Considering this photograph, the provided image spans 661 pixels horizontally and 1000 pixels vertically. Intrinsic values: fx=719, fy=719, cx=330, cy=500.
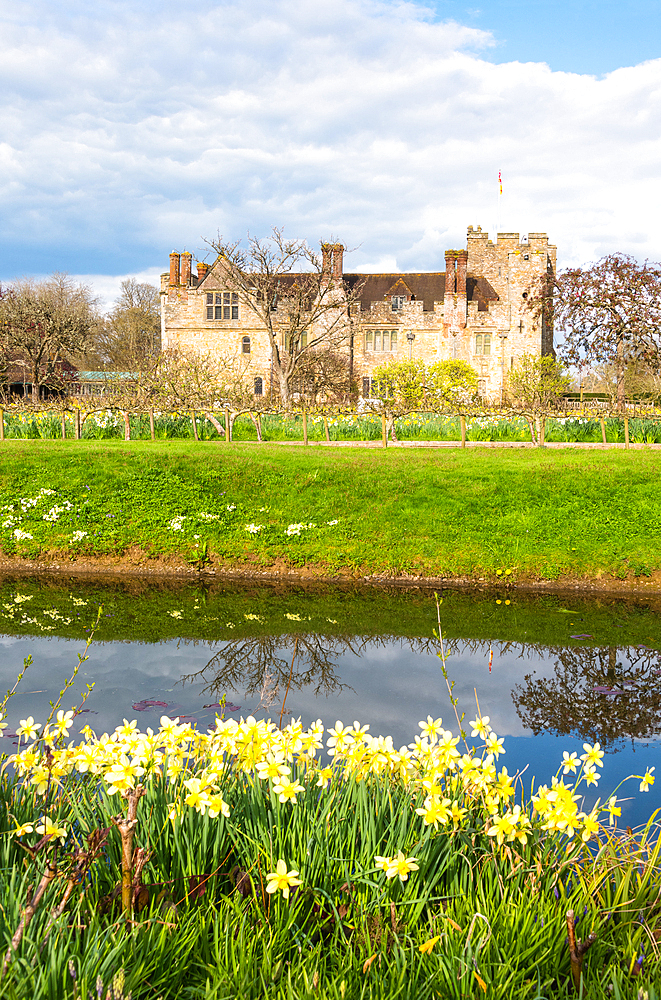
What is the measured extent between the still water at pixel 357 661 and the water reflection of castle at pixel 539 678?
2cm

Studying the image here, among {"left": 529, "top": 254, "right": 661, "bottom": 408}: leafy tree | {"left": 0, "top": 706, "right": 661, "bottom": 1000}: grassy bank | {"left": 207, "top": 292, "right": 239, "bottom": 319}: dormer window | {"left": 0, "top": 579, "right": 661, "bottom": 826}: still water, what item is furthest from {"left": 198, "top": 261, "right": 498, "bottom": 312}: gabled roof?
{"left": 0, "top": 706, "right": 661, "bottom": 1000}: grassy bank

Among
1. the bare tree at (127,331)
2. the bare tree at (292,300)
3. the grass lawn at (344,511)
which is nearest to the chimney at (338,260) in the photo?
the bare tree at (292,300)

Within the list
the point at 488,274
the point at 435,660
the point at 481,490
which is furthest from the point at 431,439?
the point at 488,274

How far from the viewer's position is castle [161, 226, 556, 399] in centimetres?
4072

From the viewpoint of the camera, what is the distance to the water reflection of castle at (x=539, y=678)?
588 cm

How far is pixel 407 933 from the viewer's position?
A: 2.64m

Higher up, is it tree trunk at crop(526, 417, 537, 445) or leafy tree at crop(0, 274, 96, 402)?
leafy tree at crop(0, 274, 96, 402)

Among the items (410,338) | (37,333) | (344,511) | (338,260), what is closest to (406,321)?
(410,338)

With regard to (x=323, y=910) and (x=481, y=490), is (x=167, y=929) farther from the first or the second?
(x=481, y=490)

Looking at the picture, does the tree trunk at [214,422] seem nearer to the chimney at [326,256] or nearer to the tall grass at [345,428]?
the tall grass at [345,428]

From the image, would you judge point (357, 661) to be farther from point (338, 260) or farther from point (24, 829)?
point (338, 260)

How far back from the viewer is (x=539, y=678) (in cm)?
690

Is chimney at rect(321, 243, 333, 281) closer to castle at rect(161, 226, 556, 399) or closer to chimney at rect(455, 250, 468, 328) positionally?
castle at rect(161, 226, 556, 399)

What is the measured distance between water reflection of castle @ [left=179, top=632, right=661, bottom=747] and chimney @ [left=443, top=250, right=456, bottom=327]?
1418 inches
